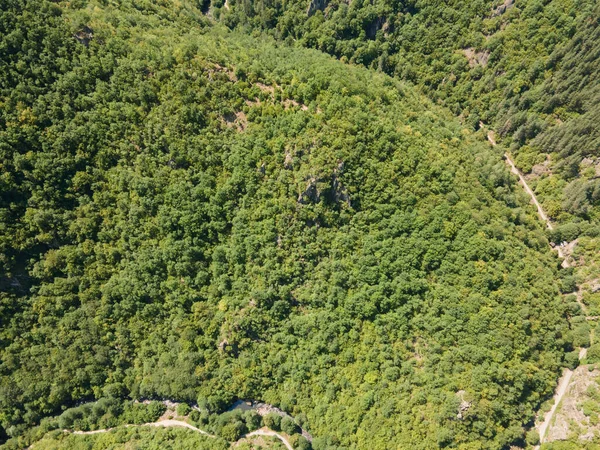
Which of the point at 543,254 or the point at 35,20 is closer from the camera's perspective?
the point at 35,20

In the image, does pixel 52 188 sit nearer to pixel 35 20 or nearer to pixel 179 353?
pixel 35 20

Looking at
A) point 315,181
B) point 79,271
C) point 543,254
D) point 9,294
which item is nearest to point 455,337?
point 543,254

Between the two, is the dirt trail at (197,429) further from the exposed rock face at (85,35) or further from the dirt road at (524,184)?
the dirt road at (524,184)

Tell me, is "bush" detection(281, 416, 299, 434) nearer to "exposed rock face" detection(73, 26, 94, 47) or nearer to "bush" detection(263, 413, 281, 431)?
"bush" detection(263, 413, 281, 431)

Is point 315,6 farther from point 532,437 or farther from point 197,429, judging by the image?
point 532,437

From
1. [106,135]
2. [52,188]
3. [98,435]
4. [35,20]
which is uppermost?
[35,20]

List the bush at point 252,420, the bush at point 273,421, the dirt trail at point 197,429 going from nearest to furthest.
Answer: the dirt trail at point 197,429
the bush at point 252,420
the bush at point 273,421

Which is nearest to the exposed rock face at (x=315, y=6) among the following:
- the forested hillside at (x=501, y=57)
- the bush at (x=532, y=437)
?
the forested hillside at (x=501, y=57)
